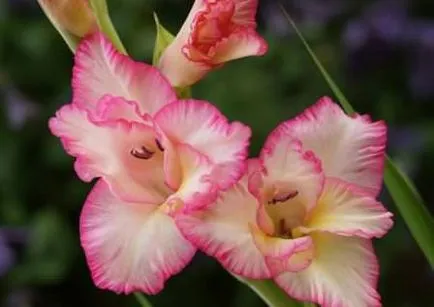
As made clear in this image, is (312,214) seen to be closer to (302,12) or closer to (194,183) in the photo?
(194,183)

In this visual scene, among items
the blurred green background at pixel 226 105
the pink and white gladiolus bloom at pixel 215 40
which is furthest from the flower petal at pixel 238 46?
the blurred green background at pixel 226 105

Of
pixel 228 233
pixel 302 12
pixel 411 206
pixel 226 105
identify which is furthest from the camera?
pixel 302 12

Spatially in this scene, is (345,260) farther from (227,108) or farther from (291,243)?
(227,108)

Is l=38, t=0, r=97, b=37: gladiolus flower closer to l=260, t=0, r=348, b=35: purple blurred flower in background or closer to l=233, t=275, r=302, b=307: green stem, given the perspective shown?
l=233, t=275, r=302, b=307: green stem

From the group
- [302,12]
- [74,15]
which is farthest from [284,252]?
[302,12]

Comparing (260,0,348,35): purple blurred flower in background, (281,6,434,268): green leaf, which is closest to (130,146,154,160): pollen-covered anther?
(281,6,434,268): green leaf

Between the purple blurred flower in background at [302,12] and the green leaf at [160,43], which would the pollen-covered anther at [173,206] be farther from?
the purple blurred flower in background at [302,12]

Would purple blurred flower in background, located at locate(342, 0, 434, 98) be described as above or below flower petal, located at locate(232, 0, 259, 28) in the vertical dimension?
below
